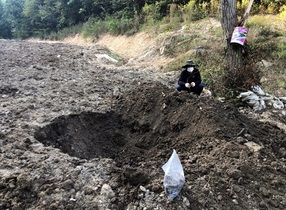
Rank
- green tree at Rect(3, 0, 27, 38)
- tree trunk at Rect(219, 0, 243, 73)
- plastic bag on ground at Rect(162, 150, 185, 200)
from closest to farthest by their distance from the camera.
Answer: plastic bag on ground at Rect(162, 150, 185, 200) < tree trunk at Rect(219, 0, 243, 73) < green tree at Rect(3, 0, 27, 38)

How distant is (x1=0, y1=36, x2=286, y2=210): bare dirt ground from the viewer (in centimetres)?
368

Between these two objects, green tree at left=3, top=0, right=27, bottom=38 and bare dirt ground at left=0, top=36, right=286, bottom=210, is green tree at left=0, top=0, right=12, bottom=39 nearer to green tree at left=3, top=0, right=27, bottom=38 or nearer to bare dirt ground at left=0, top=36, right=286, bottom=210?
green tree at left=3, top=0, right=27, bottom=38

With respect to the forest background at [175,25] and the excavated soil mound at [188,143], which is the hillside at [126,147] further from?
the forest background at [175,25]

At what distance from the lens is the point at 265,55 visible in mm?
9070

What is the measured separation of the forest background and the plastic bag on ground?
399 centimetres

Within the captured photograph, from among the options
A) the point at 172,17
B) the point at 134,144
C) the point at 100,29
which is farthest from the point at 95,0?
the point at 134,144

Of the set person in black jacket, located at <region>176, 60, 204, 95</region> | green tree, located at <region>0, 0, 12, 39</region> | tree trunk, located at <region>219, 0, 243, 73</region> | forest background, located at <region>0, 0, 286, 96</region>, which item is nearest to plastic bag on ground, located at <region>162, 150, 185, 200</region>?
person in black jacket, located at <region>176, 60, 204, 95</region>

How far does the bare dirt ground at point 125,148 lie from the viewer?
3.68 metres

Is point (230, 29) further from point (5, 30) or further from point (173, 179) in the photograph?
point (5, 30)

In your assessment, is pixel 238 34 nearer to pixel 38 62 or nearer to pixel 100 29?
pixel 38 62

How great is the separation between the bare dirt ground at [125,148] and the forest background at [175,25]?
1.95 metres

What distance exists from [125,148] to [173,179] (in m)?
2.11

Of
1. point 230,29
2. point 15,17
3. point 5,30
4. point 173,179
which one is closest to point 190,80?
point 230,29

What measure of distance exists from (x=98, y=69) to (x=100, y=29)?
33.4 ft
